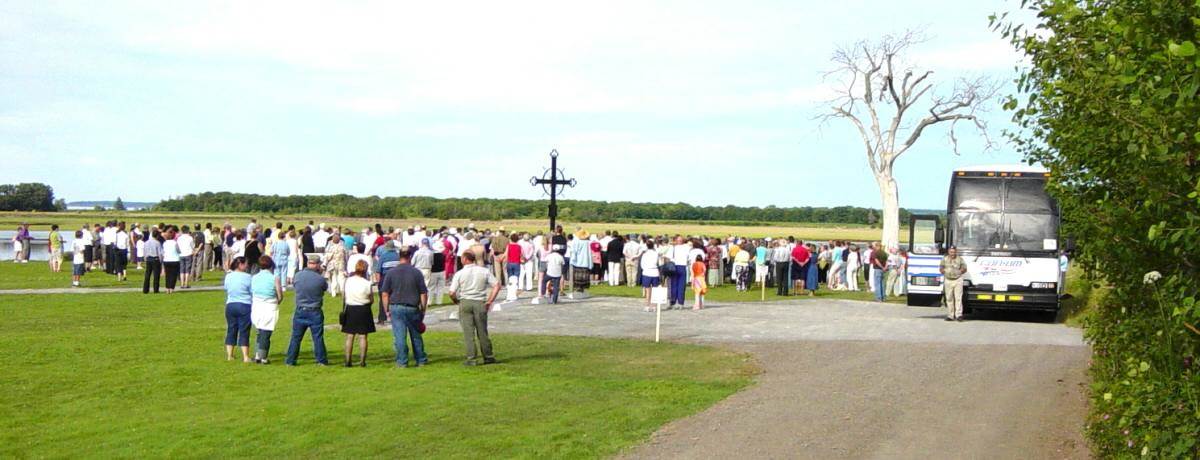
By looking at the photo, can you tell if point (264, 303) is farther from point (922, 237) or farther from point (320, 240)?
point (320, 240)

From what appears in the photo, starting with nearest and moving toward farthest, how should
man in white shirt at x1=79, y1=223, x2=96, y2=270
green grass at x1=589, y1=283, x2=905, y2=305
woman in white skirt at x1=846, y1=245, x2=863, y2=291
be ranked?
green grass at x1=589, y1=283, x2=905, y2=305 → woman in white skirt at x1=846, y1=245, x2=863, y2=291 → man in white shirt at x1=79, y1=223, x2=96, y2=270

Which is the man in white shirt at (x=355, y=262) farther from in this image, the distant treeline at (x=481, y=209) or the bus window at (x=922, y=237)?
the distant treeline at (x=481, y=209)

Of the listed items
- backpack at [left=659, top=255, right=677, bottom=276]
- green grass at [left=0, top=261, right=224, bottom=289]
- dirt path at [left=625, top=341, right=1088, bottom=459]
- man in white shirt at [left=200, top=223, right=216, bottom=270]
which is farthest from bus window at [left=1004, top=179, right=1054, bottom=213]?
man in white shirt at [left=200, top=223, right=216, bottom=270]

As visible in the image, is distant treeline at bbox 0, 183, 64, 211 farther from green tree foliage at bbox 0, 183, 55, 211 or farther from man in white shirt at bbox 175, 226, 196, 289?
man in white shirt at bbox 175, 226, 196, 289

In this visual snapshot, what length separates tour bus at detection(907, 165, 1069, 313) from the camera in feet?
79.2

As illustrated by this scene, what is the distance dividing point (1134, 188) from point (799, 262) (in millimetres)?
26733

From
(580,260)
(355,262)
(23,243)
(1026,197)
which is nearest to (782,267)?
(580,260)

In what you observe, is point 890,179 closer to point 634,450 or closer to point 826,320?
point 826,320

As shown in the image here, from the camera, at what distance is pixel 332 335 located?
2058 cm

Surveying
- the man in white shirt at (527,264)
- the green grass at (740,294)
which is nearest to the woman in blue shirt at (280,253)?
the man in white shirt at (527,264)

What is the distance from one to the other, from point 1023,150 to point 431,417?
261 inches

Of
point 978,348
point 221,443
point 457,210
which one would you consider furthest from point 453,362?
point 457,210

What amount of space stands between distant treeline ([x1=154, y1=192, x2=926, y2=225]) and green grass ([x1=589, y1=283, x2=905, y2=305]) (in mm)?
79399

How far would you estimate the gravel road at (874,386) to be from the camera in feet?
35.7
